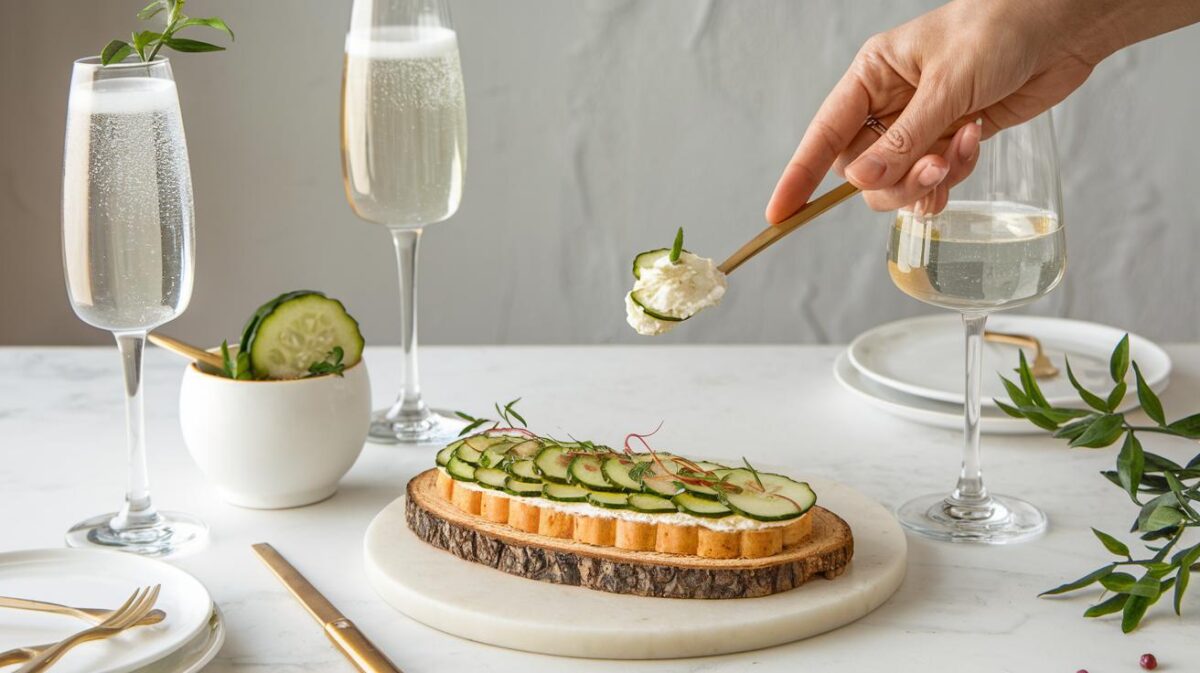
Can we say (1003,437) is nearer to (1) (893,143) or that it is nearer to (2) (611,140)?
(1) (893,143)

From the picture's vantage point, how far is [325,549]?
53.0 inches

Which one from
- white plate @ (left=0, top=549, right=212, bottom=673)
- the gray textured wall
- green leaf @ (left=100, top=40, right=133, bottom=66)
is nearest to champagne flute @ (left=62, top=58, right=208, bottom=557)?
green leaf @ (left=100, top=40, right=133, bottom=66)

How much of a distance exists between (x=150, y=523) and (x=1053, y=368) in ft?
4.12

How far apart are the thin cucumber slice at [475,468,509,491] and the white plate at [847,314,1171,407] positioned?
699 millimetres

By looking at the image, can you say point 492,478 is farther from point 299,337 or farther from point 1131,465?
point 1131,465

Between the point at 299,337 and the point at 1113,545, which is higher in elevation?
the point at 299,337

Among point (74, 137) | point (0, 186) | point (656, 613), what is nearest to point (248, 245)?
point (0, 186)

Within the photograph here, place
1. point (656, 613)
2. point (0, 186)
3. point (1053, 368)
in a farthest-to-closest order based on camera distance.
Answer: point (0, 186), point (1053, 368), point (656, 613)

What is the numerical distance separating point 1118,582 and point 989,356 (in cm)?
86

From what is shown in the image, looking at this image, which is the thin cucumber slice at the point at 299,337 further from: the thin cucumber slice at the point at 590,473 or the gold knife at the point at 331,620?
the thin cucumber slice at the point at 590,473

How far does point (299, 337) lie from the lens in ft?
4.76

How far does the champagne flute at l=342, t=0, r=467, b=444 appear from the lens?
1646mm

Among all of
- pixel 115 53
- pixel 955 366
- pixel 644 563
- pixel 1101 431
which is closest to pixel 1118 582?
pixel 1101 431

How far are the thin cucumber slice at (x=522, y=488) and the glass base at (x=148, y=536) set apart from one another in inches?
13.5
